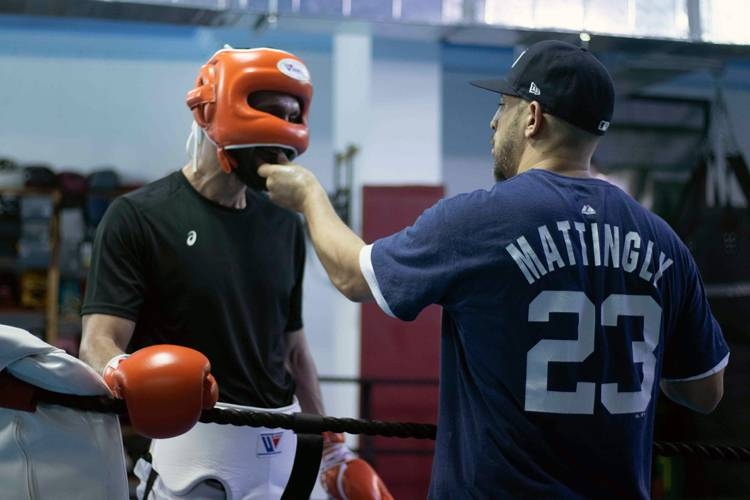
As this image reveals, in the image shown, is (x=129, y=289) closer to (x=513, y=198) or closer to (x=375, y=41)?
(x=513, y=198)

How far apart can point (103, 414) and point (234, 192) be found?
2.98ft

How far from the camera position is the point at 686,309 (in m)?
1.67

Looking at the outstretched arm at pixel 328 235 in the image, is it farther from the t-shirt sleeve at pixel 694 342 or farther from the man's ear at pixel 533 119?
the t-shirt sleeve at pixel 694 342

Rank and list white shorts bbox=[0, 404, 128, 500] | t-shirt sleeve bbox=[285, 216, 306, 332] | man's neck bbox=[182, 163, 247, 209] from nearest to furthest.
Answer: white shorts bbox=[0, 404, 128, 500] → man's neck bbox=[182, 163, 247, 209] → t-shirt sleeve bbox=[285, 216, 306, 332]

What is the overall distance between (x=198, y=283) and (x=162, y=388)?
69 centimetres

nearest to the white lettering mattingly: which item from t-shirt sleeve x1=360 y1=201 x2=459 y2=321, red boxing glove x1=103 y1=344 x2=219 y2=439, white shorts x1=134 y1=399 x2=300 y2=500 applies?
t-shirt sleeve x1=360 y1=201 x2=459 y2=321

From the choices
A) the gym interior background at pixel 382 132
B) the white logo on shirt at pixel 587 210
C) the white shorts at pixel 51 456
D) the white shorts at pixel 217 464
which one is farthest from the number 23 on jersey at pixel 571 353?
the gym interior background at pixel 382 132

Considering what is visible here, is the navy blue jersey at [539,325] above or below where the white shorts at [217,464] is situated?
above

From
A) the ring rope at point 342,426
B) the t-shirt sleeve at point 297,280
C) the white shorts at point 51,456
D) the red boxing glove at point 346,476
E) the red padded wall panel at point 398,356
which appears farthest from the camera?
the red padded wall panel at point 398,356

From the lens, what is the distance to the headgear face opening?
2.19 meters

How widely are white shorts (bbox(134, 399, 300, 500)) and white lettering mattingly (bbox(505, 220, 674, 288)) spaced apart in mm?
909

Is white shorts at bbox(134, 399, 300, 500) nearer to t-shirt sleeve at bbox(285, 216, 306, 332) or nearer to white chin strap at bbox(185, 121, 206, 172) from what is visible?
t-shirt sleeve at bbox(285, 216, 306, 332)

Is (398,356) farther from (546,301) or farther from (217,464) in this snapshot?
(546,301)

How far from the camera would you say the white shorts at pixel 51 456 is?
1446 millimetres
